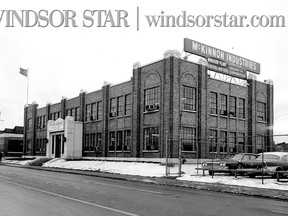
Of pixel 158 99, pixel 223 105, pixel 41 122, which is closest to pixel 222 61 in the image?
pixel 223 105

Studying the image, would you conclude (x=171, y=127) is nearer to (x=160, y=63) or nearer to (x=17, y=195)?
(x=160, y=63)

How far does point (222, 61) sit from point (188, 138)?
9.91 metres

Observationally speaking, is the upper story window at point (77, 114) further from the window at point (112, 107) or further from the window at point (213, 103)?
the window at point (213, 103)

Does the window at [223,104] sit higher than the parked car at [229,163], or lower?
higher

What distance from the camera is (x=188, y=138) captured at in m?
32.4

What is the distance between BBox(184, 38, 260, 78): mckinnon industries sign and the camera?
33.8 meters

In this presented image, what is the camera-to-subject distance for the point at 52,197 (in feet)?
36.2

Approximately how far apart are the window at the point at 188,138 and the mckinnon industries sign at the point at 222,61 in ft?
22.9

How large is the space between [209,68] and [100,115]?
45.0 feet

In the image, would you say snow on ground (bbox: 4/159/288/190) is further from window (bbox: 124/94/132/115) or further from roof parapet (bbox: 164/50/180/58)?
roof parapet (bbox: 164/50/180/58)

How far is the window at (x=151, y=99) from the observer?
32.6 meters

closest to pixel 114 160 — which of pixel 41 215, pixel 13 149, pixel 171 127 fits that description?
pixel 171 127

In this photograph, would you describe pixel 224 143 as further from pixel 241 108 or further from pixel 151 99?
pixel 151 99

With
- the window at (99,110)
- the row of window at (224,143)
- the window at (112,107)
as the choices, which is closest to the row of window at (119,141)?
the window at (112,107)
